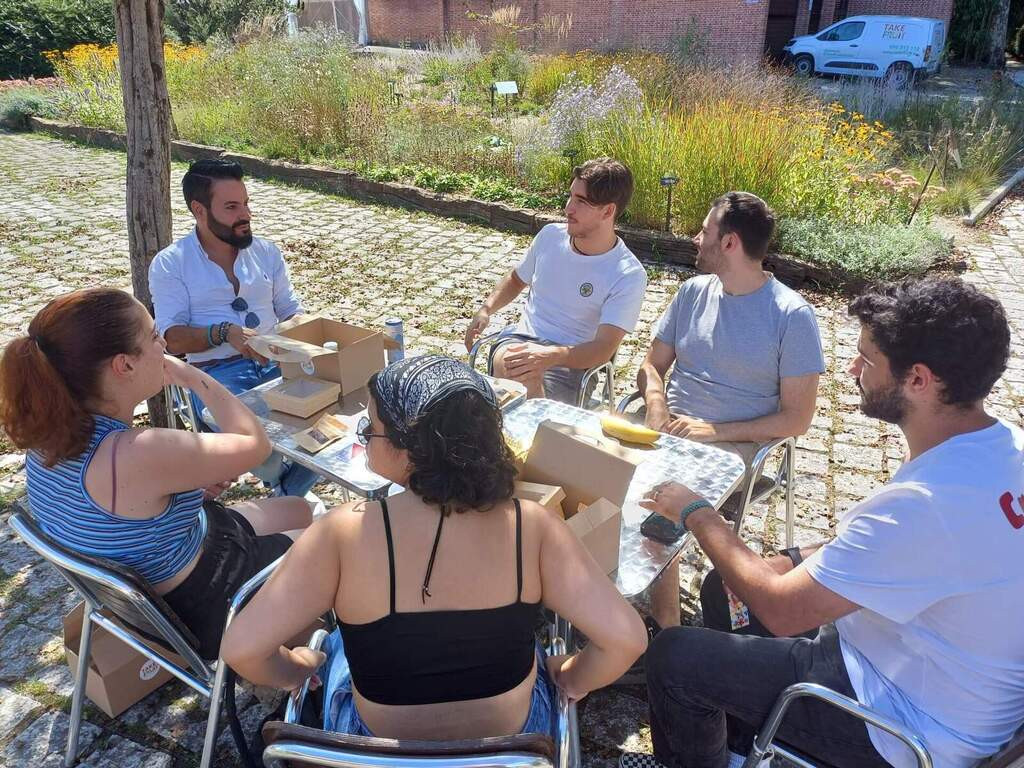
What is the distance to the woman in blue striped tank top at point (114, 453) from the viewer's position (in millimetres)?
1927

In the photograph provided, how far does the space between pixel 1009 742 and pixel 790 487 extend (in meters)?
1.40

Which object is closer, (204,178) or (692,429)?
(692,429)

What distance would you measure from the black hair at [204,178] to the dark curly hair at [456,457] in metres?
2.39

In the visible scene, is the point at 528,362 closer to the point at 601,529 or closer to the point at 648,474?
the point at 648,474

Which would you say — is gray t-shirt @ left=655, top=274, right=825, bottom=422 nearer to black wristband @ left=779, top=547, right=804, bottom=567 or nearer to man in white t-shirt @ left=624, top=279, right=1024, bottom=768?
black wristband @ left=779, top=547, right=804, bottom=567

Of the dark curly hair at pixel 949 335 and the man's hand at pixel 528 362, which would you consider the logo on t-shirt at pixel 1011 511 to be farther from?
the man's hand at pixel 528 362

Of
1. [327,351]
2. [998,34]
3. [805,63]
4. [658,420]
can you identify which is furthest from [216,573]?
[998,34]

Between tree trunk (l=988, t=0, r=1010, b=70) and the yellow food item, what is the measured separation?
89.8ft

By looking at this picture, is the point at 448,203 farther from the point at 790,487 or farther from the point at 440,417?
the point at 440,417

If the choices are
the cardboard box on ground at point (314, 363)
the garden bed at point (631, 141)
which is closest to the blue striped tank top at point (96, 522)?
the cardboard box on ground at point (314, 363)

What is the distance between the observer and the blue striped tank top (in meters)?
1.94

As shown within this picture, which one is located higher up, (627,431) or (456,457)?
(456,457)

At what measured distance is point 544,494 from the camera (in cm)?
204

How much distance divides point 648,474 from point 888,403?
785mm
